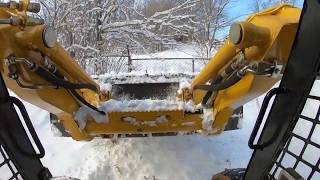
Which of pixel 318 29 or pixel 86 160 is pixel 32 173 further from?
pixel 86 160

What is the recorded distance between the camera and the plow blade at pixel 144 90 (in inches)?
222

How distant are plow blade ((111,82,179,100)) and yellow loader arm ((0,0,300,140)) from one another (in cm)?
131

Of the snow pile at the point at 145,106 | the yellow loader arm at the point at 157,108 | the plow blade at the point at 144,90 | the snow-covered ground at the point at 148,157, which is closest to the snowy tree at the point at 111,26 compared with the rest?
the snow-covered ground at the point at 148,157

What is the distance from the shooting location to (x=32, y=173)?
232 cm

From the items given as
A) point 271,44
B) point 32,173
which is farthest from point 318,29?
point 32,173

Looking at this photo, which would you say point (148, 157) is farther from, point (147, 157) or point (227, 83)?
point (227, 83)

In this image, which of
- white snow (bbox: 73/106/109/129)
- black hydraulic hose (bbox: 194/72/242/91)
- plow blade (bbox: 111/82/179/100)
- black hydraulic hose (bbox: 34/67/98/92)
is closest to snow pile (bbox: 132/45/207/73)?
plow blade (bbox: 111/82/179/100)

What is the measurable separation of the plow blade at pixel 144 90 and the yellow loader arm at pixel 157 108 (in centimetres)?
131

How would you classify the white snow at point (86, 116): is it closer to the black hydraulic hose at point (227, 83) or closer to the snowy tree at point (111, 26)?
the black hydraulic hose at point (227, 83)

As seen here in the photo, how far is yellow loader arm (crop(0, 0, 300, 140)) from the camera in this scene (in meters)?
2.67

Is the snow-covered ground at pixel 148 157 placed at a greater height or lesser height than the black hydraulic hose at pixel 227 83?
lesser

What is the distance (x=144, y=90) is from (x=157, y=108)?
192 centimetres

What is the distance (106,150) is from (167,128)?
2088mm

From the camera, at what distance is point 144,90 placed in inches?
229
